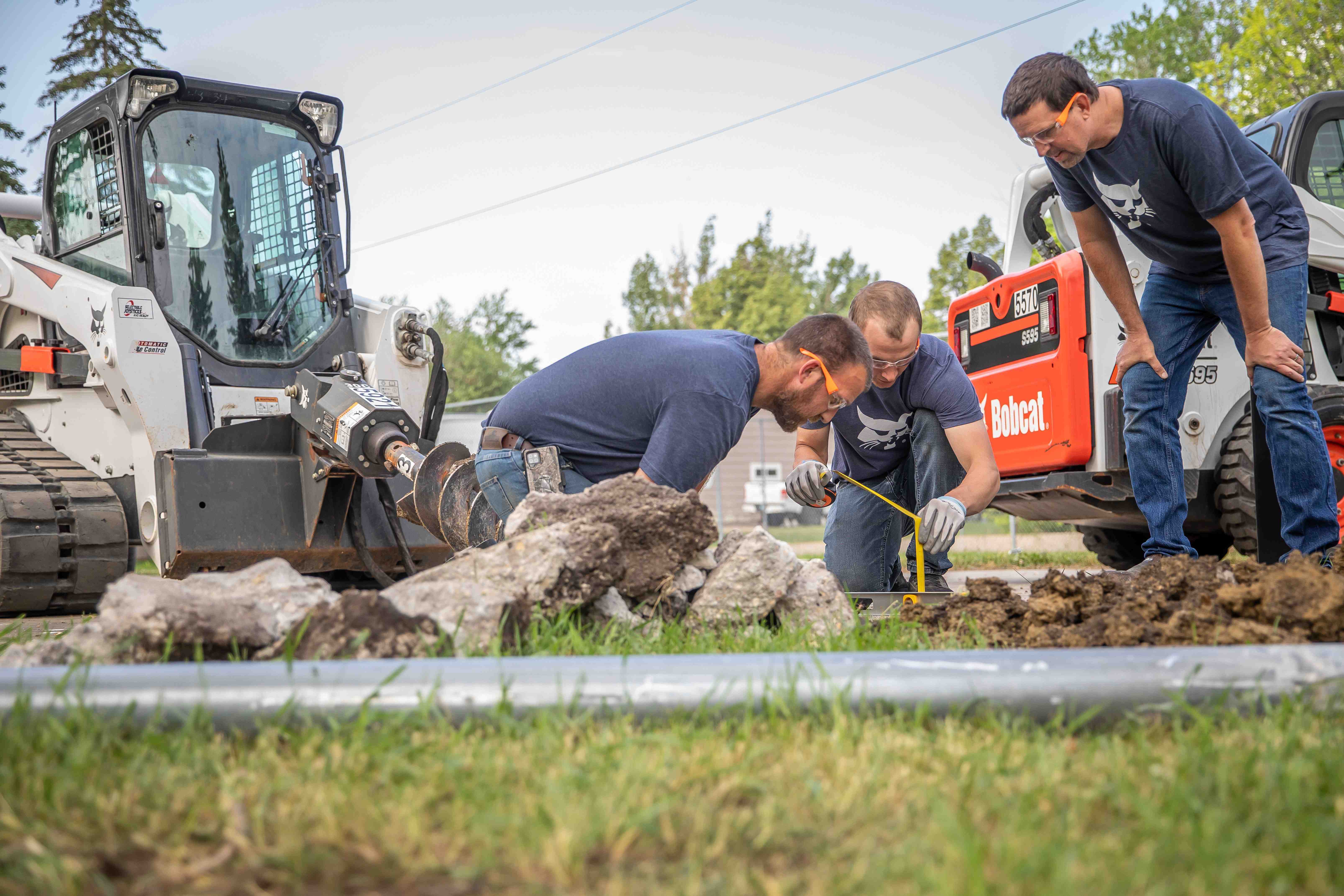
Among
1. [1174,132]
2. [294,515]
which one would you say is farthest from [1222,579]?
[294,515]

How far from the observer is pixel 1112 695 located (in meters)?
1.96

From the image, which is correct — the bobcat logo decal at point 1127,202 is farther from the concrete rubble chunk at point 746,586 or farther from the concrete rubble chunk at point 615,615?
the concrete rubble chunk at point 615,615

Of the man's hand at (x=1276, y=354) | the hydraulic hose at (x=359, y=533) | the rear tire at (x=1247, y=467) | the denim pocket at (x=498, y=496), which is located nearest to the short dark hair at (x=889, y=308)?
the man's hand at (x=1276, y=354)

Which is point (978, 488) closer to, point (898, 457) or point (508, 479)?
point (898, 457)

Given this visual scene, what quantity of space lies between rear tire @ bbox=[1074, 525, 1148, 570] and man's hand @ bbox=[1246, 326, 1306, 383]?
4.04 metres

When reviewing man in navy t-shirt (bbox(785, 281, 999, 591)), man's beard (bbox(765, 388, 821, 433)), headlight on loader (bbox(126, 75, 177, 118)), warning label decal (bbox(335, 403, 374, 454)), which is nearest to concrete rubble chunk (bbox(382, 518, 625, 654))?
man's beard (bbox(765, 388, 821, 433))

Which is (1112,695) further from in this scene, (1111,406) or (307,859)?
(1111,406)

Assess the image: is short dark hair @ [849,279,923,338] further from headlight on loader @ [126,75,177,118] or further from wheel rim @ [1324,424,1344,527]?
headlight on loader @ [126,75,177,118]

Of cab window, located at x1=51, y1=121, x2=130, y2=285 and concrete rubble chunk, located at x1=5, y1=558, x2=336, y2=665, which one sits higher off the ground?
cab window, located at x1=51, y1=121, x2=130, y2=285

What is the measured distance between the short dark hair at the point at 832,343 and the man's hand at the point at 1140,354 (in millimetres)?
1045

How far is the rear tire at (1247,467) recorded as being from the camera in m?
5.31

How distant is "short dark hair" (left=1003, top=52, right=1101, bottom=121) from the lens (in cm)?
351

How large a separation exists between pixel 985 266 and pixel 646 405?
13.3 ft

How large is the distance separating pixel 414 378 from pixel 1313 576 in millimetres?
5184
